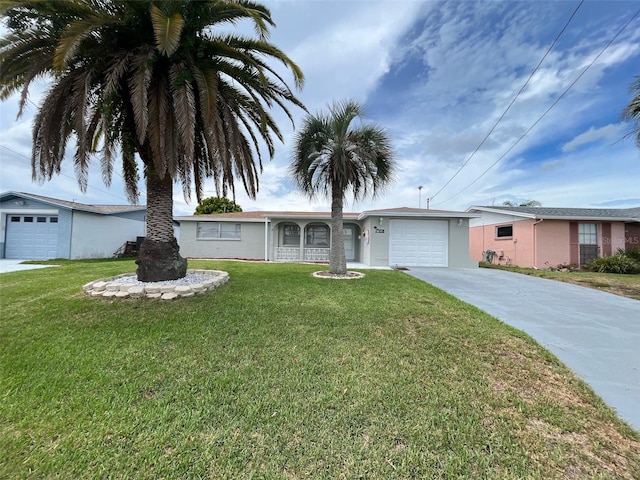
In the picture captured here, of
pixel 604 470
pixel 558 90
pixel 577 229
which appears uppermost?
pixel 558 90

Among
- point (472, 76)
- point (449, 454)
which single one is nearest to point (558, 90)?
point (472, 76)

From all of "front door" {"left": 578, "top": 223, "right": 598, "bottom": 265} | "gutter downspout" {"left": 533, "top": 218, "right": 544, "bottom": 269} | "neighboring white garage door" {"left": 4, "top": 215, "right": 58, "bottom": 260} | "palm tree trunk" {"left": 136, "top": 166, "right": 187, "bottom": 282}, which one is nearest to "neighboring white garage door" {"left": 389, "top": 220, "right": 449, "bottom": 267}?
"gutter downspout" {"left": 533, "top": 218, "right": 544, "bottom": 269}

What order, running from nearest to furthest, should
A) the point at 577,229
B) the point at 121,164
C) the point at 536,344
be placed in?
the point at 536,344, the point at 121,164, the point at 577,229

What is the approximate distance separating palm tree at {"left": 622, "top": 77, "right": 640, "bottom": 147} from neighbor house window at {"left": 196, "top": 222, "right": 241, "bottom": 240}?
17.7 meters

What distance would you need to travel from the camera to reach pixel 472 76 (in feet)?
38.0

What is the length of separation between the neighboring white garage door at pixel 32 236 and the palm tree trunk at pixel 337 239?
1618cm

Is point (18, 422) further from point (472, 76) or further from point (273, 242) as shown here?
point (472, 76)

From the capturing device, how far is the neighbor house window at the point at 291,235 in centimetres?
1756

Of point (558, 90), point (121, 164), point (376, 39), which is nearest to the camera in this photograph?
point (121, 164)

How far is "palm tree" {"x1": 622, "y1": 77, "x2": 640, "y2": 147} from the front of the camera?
9.22m

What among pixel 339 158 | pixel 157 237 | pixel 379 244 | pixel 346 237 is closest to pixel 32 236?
pixel 157 237

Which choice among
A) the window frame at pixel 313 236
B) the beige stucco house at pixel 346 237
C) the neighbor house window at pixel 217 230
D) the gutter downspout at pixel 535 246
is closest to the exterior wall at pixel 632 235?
the gutter downspout at pixel 535 246

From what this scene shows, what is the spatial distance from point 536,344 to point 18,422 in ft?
20.4

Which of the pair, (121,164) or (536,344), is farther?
(121,164)
